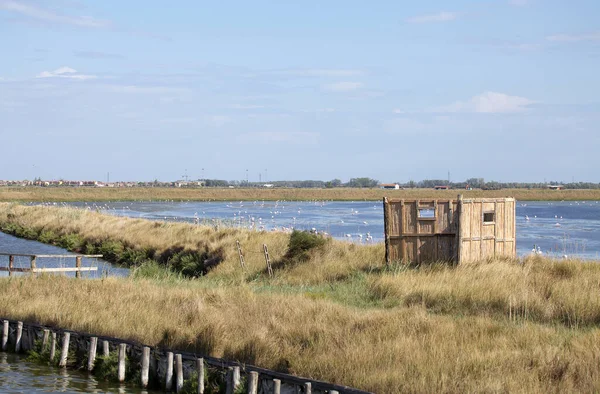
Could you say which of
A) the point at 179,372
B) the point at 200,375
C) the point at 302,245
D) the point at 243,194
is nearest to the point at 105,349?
the point at 179,372

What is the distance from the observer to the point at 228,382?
14.5 metres

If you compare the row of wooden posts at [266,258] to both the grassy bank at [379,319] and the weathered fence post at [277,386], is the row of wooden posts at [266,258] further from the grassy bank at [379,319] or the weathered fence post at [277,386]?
the weathered fence post at [277,386]

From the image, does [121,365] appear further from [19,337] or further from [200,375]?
[19,337]

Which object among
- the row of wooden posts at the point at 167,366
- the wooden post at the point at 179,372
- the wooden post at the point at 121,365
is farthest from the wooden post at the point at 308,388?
the wooden post at the point at 121,365

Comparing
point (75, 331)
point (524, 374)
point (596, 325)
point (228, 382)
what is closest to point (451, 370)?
point (524, 374)

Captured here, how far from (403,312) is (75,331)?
24.7ft

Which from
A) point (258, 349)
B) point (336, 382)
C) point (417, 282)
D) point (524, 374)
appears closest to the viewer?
point (524, 374)

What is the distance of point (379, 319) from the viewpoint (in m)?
16.7

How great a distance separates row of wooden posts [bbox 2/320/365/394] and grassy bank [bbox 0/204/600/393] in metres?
0.67

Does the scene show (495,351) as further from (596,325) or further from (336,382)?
(596,325)

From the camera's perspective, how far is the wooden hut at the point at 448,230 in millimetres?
25125

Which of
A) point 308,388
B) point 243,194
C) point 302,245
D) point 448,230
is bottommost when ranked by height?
point 308,388

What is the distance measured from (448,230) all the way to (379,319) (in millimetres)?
9144

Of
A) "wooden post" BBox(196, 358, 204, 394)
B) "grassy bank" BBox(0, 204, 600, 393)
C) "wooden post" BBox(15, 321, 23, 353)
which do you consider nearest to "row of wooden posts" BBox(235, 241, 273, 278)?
"grassy bank" BBox(0, 204, 600, 393)
